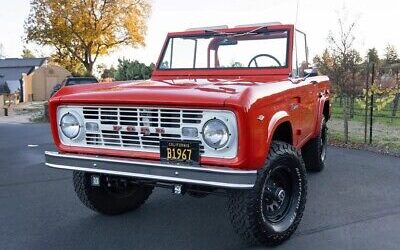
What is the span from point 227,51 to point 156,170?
2.38 meters

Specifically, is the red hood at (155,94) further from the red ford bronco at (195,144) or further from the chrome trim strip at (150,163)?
the chrome trim strip at (150,163)

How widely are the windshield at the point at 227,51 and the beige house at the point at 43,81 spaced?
→ 36398 mm

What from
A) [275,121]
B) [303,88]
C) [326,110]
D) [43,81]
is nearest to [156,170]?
[275,121]

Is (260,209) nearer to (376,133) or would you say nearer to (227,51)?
(227,51)

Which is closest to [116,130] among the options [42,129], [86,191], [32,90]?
[86,191]

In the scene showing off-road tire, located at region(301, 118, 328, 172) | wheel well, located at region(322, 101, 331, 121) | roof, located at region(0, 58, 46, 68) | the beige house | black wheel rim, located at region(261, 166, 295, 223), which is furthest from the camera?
roof, located at region(0, 58, 46, 68)

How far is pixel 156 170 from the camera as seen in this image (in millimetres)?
3395

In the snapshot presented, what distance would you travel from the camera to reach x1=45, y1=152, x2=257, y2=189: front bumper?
3186mm

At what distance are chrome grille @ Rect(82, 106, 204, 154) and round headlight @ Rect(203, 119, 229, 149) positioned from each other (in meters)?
→ 0.08

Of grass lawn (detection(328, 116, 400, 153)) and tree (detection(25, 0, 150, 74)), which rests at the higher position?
tree (detection(25, 0, 150, 74))

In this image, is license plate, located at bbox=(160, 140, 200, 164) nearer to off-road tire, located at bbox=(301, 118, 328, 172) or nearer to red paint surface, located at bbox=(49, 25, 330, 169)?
red paint surface, located at bbox=(49, 25, 330, 169)

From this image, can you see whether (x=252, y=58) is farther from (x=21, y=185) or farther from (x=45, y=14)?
(x=45, y=14)

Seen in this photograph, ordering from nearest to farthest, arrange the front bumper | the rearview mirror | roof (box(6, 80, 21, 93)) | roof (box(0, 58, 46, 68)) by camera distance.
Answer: the front bumper < the rearview mirror < roof (box(6, 80, 21, 93)) < roof (box(0, 58, 46, 68))

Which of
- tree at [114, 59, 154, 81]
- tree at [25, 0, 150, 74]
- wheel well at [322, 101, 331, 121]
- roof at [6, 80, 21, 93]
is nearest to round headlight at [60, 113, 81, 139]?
wheel well at [322, 101, 331, 121]
